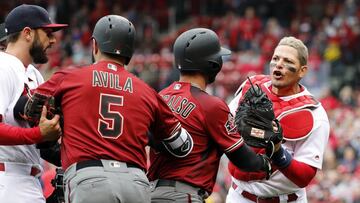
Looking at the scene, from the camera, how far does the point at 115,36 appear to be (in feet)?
20.8

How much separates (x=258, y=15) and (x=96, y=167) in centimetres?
1619

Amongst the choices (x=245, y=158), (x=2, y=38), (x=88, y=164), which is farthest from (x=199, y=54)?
(x=2, y=38)

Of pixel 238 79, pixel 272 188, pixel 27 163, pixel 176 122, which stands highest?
pixel 176 122

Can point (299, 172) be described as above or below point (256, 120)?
below

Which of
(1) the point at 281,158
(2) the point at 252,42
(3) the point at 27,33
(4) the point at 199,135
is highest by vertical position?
(3) the point at 27,33

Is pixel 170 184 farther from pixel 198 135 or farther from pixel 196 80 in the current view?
pixel 196 80

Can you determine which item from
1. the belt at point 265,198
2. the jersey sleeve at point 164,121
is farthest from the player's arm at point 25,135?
the belt at point 265,198

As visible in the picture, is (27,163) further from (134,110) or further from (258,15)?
(258,15)

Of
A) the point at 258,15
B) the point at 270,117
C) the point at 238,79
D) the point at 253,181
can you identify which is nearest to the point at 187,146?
the point at 270,117

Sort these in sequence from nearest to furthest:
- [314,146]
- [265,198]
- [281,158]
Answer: [281,158] → [314,146] → [265,198]

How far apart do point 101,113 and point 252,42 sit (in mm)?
14644

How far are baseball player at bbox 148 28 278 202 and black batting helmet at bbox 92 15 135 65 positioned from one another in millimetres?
528

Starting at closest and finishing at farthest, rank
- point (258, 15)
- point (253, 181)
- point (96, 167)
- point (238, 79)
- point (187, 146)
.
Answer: point (96, 167)
point (187, 146)
point (253, 181)
point (238, 79)
point (258, 15)

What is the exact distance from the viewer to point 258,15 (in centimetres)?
2189
